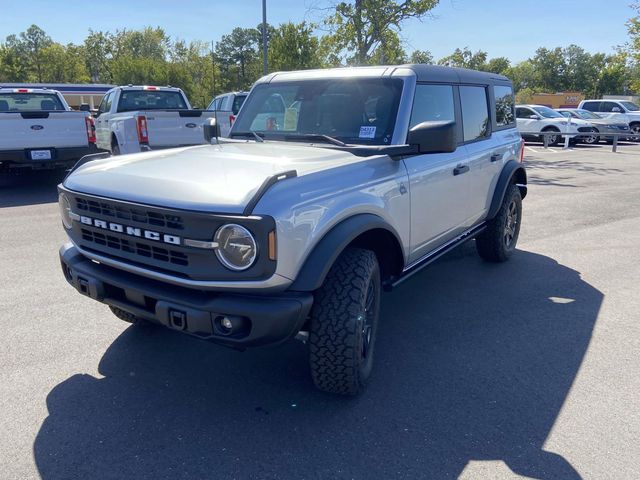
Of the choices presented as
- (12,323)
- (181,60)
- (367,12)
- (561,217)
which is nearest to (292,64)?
Answer: (367,12)

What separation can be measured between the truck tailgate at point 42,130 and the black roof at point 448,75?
7.99 m

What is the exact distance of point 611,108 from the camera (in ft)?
85.3

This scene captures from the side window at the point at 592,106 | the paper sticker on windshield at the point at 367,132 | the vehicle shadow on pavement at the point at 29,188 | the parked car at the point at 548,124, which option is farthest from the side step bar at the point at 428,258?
the side window at the point at 592,106

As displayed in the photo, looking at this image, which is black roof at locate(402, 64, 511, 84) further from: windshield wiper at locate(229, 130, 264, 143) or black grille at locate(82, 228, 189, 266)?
black grille at locate(82, 228, 189, 266)

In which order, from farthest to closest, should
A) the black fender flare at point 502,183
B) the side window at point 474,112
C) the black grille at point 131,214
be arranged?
1. the black fender flare at point 502,183
2. the side window at point 474,112
3. the black grille at point 131,214

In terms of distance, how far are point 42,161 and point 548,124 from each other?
2039 centimetres

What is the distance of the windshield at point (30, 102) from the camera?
1127 centimetres

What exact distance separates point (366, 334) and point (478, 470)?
3.36 feet

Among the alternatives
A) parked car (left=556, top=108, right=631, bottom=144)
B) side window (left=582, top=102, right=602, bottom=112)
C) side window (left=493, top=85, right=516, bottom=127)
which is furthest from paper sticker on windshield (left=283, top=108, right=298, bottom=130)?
side window (left=582, top=102, right=602, bottom=112)

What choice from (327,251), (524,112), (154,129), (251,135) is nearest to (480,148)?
(251,135)

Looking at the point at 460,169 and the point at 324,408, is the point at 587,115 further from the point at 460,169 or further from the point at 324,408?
the point at 324,408

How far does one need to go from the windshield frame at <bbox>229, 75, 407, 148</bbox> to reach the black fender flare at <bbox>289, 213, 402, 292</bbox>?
2.57 ft

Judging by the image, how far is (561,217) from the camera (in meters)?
8.34

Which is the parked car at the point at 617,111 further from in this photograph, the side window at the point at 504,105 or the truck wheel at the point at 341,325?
the truck wheel at the point at 341,325
